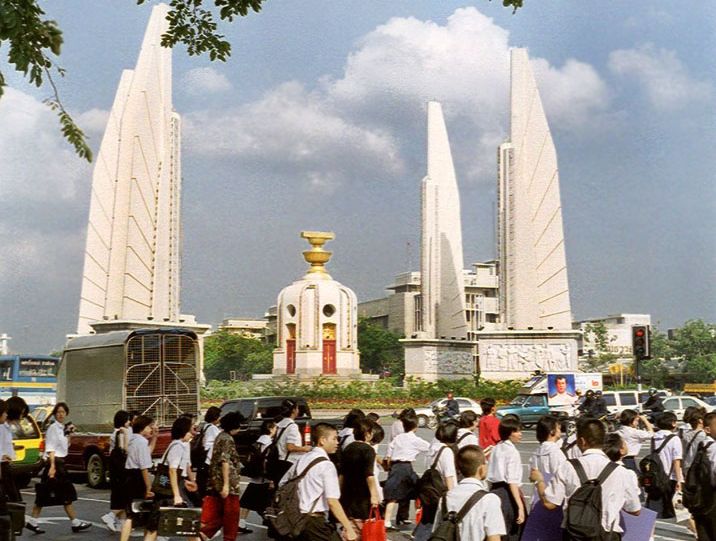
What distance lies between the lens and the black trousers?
24.1 feet

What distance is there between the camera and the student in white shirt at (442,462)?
9.25 m

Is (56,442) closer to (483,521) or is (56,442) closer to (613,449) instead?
(613,449)

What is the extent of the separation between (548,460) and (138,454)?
4850 millimetres

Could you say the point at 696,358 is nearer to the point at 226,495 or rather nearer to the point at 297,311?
the point at 297,311

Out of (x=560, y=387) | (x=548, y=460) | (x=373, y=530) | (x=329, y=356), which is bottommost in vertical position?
(x=373, y=530)

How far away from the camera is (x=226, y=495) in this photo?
9578mm

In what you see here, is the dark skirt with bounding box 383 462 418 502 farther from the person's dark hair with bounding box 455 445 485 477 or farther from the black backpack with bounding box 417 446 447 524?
the person's dark hair with bounding box 455 445 485 477

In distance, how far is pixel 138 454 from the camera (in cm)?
1109

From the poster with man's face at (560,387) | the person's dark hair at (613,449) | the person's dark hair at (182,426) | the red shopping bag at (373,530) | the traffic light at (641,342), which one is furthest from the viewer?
the poster with man's face at (560,387)

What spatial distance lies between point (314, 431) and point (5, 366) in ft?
80.6

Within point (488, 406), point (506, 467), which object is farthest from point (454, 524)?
point (488, 406)

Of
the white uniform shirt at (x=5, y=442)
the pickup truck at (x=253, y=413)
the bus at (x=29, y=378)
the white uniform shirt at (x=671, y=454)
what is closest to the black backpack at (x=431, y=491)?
the white uniform shirt at (x=671, y=454)

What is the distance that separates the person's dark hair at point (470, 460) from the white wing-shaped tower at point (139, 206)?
40.4 metres

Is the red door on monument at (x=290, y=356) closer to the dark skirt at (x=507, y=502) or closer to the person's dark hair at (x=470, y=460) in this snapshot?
the dark skirt at (x=507, y=502)
